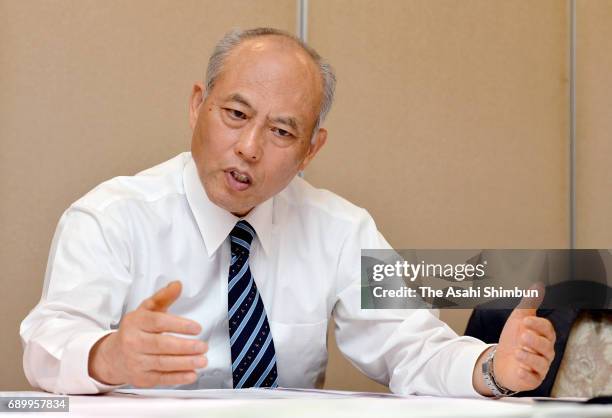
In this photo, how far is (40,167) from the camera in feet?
7.52

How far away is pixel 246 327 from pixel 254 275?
0.14 m

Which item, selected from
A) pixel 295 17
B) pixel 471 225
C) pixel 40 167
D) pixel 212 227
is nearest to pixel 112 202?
pixel 212 227

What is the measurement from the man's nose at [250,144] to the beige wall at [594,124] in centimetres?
165

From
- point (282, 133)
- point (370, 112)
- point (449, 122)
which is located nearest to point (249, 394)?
point (282, 133)

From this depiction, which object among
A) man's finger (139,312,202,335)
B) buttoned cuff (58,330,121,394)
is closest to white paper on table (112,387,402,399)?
buttoned cuff (58,330,121,394)

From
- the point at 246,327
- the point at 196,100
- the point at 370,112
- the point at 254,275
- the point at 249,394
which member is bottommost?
the point at 249,394

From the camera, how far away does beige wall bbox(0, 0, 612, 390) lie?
229 cm

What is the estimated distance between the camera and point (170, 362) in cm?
119

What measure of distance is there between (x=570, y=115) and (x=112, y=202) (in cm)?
184

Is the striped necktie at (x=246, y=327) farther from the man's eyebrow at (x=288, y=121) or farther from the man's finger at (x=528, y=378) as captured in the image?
the man's finger at (x=528, y=378)

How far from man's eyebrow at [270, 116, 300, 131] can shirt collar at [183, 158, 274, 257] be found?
0.21 meters

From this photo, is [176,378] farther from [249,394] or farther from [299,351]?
[299,351]

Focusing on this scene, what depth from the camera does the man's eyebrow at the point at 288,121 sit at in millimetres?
1782

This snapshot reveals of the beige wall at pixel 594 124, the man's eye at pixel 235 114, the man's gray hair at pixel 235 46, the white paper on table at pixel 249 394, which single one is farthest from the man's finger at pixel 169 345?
the beige wall at pixel 594 124
